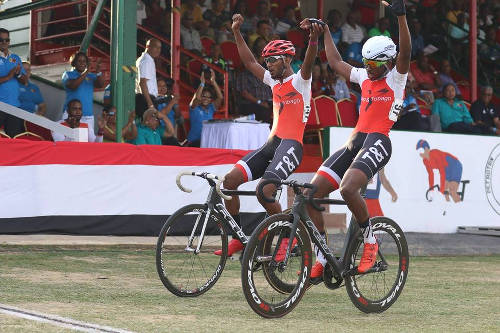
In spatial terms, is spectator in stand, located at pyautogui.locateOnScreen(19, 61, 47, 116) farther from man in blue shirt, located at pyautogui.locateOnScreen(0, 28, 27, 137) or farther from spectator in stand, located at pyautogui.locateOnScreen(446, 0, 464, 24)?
spectator in stand, located at pyautogui.locateOnScreen(446, 0, 464, 24)

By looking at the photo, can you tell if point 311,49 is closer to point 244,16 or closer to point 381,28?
point 244,16

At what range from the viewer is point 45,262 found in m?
11.0

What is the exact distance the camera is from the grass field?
7004 millimetres

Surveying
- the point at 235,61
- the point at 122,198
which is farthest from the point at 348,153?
the point at 235,61

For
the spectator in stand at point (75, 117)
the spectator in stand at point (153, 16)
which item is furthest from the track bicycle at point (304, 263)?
the spectator in stand at point (153, 16)

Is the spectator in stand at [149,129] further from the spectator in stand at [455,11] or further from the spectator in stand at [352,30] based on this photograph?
the spectator in stand at [455,11]

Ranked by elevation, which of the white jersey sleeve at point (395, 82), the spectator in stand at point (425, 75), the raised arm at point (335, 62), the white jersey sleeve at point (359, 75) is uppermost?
the spectator in stand at point (425, 75)

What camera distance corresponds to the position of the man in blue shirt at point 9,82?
1495 centimetres

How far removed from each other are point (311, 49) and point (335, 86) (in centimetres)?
1103

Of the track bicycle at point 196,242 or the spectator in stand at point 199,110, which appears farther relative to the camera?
the spectator in stand at point 199,110

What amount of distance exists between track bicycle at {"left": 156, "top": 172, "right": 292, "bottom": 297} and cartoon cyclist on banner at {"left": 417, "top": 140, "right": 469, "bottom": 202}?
867 cm

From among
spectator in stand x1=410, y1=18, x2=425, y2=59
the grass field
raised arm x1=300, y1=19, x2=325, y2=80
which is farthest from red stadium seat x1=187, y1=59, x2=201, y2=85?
raised arm x1=300, y1=19, x2=325, y2=80

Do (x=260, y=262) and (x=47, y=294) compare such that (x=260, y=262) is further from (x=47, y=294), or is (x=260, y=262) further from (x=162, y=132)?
(x=162, y=132)

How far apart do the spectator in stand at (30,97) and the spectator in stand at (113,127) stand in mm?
1194
